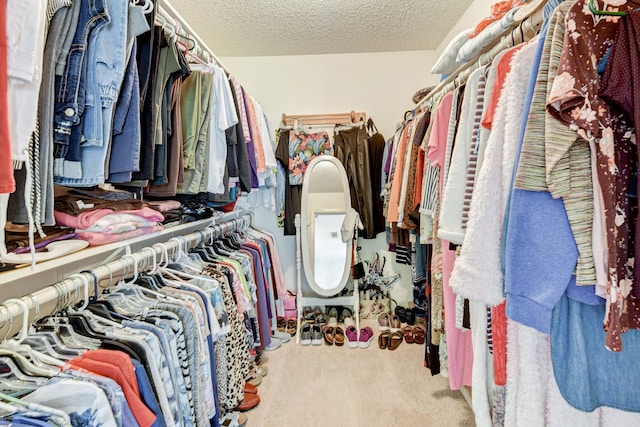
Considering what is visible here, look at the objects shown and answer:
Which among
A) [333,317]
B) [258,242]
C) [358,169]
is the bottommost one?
[333,317]

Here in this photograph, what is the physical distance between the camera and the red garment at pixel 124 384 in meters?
0.75

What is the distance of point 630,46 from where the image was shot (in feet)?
2.19

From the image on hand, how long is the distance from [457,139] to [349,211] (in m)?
1.70

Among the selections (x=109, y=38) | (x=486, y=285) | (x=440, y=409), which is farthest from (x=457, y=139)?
(x=440, y=409)

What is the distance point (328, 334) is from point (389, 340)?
0.45 m

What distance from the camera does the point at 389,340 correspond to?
249 centimetres

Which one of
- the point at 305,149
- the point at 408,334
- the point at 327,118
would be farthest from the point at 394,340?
the point at 327,118

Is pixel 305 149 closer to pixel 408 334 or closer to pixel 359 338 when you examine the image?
pixel 359 338

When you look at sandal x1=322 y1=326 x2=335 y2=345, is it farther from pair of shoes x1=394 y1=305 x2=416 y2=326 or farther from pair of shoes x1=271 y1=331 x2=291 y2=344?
pair of shoes x1=394 y1=305 x2=416 y2=326

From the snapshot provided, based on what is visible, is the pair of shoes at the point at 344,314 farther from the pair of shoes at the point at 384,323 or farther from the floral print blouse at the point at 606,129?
the floral print blouse at the point at 606,129

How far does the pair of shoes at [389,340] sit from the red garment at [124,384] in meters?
1.96

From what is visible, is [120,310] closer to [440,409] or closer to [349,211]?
[440,409]

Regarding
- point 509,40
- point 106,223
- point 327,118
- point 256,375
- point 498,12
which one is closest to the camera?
point 509,40

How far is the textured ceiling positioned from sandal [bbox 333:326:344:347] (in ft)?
7.42
